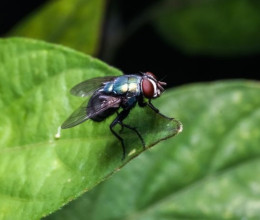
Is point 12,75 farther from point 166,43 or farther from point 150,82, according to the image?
point 166,43

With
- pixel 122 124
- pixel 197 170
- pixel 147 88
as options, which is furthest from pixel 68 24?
pixel 122 124

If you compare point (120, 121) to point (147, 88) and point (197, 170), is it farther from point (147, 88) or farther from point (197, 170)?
point (197, 170)

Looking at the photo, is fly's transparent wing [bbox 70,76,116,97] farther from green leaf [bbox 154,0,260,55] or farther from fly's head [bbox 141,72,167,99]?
green leaf [bbox 154,0,260,55]

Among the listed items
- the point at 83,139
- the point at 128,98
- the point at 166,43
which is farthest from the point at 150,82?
the point at 166,43

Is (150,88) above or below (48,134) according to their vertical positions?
above

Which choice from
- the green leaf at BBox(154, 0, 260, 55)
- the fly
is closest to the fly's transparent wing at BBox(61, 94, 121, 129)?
the fly

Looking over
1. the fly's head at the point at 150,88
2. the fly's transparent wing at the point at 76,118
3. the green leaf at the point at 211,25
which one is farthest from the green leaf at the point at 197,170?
the green leaf at the point at 211,25

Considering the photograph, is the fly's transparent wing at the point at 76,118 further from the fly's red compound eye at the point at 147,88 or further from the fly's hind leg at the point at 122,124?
the fly's red compound eye at the point at 147,88
